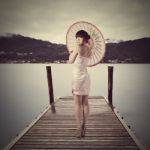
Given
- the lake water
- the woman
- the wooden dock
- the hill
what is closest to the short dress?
the woman

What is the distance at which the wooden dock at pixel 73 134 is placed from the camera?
10.3 ft

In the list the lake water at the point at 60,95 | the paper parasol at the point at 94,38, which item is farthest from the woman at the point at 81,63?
the lake water at the point at 60,95

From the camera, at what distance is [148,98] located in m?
10.0

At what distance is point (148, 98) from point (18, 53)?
13.3 ft

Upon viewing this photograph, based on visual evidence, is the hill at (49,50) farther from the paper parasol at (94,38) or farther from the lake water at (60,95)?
the paper parasol at (94,38)

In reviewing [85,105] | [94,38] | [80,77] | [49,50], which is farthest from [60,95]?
[80,77]

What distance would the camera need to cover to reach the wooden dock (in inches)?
123

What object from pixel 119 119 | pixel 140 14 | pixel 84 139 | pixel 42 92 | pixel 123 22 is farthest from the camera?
pixel 42 92

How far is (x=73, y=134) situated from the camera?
3520 millimetres

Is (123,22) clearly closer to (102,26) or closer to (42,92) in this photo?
(102,26)

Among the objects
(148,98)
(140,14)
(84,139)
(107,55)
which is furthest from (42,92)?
(84,139)

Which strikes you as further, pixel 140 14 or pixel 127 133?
pixel 140 14

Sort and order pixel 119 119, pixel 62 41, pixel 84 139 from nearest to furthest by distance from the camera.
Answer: pixel 84 139, pixel 119 119, pixel 62 41

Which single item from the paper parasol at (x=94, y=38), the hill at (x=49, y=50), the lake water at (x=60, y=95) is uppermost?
the paper parasol at (x=94, y=38)
